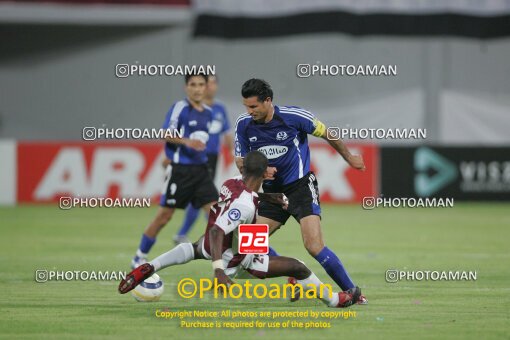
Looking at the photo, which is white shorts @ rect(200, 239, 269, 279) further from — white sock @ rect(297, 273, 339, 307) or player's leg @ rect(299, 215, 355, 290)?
player's leg @ rect(299, 215, 355, 290)

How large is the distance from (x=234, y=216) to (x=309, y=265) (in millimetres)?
4630

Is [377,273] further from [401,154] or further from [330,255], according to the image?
[401,154]

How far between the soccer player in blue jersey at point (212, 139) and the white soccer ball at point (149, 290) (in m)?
5.17

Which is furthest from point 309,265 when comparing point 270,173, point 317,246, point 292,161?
point 270,173

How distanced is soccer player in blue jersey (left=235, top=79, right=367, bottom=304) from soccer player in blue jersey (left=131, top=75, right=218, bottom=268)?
2.68 metres

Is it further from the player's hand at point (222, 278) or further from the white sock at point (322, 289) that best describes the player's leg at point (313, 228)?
the player's hand at point (222, 278)

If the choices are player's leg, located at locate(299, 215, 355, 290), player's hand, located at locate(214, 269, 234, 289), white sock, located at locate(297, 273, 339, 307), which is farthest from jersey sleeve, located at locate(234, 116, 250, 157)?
player's hand, located at locate(214, 269, 234, 289)

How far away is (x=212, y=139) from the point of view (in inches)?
628

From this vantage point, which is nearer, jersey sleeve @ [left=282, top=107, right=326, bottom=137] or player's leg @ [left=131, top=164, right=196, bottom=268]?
jersey sleeve @ [left=282, top=107, right=326, bottom=137]

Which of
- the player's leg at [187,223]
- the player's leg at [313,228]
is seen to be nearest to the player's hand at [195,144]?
the player's leg at [313,228]

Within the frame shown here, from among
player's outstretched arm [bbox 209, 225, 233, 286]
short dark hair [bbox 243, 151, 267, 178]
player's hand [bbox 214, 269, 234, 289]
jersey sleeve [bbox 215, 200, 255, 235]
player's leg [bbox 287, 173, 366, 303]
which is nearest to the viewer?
player's hand [bbox 214, 269, 234, 289]

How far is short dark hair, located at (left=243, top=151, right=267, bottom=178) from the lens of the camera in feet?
27.8

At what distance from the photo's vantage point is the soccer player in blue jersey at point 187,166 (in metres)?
12.0

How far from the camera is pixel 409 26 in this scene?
27172mm
